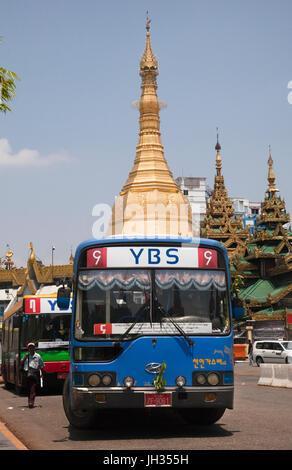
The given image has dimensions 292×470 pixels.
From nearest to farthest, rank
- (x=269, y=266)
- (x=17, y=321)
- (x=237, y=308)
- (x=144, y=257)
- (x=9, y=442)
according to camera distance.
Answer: (x=9, y=442) → (x=144, y=257) → (x=237, y=308) → (x=17, y=321) → (x=269, y=266)

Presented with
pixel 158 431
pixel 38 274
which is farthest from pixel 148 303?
pixel 38 274

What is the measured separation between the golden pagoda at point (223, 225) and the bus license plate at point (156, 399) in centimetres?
6019

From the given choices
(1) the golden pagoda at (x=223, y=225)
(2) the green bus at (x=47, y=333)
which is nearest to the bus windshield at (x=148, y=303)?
(2) the green bus at (x=47, y=333)

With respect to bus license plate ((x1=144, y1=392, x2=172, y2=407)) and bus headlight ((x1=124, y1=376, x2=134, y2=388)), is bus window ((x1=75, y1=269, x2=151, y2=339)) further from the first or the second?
bus license plate ((x1=144, y1=392, x2=172, y2=407))

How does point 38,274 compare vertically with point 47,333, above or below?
above

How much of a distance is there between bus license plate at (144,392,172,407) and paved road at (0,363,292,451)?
47 cm

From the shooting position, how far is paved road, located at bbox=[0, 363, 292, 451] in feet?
34.6

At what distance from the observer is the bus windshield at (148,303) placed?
37.9 feet

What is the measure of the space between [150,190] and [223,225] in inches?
424

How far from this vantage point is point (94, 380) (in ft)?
37.4

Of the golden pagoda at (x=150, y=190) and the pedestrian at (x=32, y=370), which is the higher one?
the golden pagoda at (x=150, y=190)

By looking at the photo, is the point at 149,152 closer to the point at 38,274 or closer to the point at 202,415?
the point at 38,274

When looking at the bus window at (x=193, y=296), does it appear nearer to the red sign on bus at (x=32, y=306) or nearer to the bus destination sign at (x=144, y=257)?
the bus destination sign at (x=144, y=257)

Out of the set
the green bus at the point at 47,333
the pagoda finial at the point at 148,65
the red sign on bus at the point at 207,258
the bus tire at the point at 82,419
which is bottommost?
the bus tire at the point at 82,419
